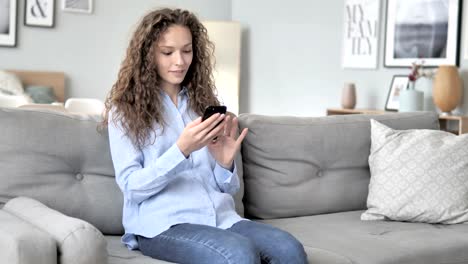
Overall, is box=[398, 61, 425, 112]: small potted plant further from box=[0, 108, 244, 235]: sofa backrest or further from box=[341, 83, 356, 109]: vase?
box=[0, 108, 244, 235]: sofa backrest

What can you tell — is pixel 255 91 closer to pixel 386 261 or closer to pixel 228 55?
pixel 228 55

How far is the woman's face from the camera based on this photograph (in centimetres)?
224

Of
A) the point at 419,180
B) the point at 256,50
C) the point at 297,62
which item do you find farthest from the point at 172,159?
the point at 256,50

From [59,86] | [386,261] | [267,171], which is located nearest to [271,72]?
[59,86]

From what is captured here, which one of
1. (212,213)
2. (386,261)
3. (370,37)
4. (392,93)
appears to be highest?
(370,37)

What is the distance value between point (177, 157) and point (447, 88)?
3.31 metres

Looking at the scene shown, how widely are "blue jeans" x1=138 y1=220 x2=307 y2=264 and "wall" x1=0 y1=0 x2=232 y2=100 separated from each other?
522cm

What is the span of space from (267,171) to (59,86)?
189 inches

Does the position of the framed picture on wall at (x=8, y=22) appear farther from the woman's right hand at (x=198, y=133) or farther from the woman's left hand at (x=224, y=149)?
the woman's right hand at (x=198, y=133)

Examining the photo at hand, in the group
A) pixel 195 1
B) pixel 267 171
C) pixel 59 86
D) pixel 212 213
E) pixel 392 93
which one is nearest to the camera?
pixel 212 213

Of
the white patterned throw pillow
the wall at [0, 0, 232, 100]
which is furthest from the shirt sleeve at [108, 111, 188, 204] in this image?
the wall at [0, 0, 232, 100]

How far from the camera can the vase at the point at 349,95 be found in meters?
5.76

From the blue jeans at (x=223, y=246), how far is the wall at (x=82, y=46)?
5.22 meters

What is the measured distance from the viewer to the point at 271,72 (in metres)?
7.11
